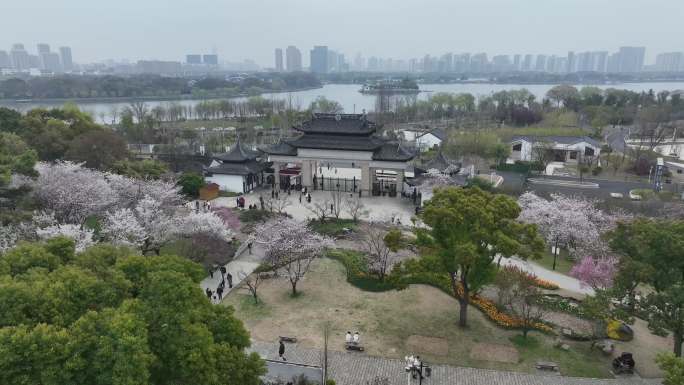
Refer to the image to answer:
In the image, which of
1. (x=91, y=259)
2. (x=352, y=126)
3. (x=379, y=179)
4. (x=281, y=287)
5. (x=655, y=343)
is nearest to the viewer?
(x=91, y=259)

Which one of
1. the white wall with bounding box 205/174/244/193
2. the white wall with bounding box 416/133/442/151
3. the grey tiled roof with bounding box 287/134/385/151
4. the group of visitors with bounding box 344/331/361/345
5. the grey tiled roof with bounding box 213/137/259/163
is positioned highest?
the grey tiled roof with bounding box 287/134/385/151

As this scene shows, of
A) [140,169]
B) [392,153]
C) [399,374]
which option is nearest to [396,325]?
[399,374]

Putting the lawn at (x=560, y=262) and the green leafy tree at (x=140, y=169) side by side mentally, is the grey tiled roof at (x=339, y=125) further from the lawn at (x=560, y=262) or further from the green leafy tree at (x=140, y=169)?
the lawn at (x=560, y=262)

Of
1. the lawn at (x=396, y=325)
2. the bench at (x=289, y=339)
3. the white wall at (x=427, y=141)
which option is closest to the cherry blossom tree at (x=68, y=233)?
the lawn at (x=396, y=325)

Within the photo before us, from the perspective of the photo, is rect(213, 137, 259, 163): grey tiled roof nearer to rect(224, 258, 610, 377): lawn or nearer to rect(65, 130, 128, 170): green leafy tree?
rect(65, 130, 128, 170): green leafy tree

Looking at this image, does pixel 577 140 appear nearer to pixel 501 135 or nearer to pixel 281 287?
pixel 501 135

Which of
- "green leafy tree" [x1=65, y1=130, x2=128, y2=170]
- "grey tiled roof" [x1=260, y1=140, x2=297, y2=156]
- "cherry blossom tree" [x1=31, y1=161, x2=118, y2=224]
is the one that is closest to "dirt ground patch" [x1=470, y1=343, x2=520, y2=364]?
"cherry blossom tree" [x1=31, y1=161, x2=118, y2=224]

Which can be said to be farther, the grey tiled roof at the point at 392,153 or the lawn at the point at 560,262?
the grey tiled roof at the point at 392,153

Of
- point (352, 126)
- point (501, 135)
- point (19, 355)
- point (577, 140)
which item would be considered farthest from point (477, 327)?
point (501, 135)
